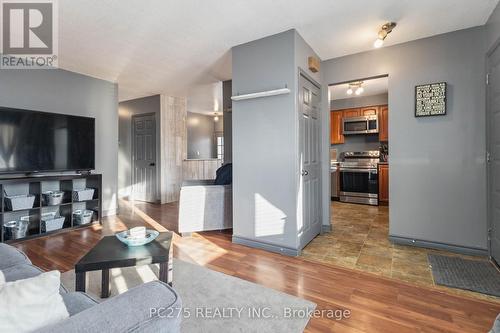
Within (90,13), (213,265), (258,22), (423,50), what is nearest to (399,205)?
(423,50)

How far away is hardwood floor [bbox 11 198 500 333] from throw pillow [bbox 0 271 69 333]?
1.39m

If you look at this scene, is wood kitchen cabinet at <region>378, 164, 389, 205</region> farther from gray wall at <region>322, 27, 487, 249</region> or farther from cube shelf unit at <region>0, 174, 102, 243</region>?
cube shelf unit at <region>0, 174, 102, 243</region>

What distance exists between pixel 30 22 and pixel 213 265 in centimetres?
310

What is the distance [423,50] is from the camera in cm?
286

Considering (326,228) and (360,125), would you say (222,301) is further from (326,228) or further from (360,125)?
(360,125)

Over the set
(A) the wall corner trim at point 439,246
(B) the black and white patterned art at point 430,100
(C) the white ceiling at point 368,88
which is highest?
(C) the white ceiling at point 368,88

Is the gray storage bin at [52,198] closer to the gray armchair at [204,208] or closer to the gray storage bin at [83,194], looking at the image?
the gray storage bin at [83,194]

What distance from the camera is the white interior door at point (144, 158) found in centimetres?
574

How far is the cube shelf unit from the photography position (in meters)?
3.00

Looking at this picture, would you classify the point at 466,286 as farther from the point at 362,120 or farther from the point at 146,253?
the point at 362,120

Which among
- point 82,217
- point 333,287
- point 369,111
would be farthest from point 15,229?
point 369,111

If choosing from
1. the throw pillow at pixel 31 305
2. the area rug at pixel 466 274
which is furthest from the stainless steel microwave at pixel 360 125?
the throw pillow at pixel 31 305

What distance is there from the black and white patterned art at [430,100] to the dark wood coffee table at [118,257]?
3068 millimetres

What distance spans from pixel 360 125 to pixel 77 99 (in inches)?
220
